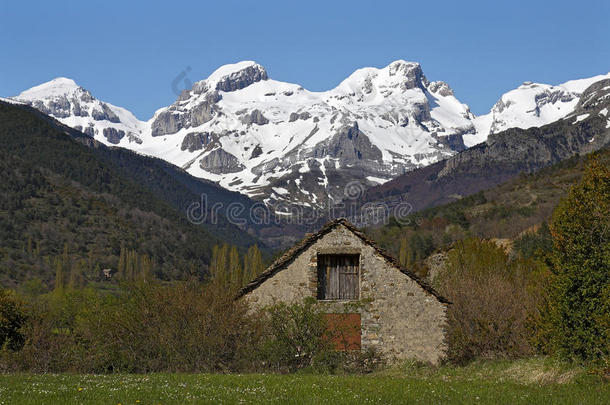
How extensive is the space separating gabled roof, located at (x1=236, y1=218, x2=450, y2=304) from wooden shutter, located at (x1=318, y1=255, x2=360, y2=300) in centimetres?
120

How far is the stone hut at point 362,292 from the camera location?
123ft

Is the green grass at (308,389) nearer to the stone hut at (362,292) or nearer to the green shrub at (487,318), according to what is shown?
the green shrub at (487,318)

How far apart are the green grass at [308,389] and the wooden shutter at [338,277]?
36.5 ft

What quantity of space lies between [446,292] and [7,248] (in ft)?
482

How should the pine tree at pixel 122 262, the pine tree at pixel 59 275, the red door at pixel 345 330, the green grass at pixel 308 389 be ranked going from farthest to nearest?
the pine tree at pixel 122 262 < the pine tree at pixel 59 275 < the red door at pixel 345 330 < the green grass at pixel 308 389

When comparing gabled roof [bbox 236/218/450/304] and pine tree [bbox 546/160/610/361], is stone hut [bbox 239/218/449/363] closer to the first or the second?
gabled roof [bbox 236/218/450/304]

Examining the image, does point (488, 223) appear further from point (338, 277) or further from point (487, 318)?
point (338, 277)

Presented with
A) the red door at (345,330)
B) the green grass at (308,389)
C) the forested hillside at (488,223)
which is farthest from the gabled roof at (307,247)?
the forested hillside at (488,223)

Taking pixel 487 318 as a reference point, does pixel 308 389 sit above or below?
below

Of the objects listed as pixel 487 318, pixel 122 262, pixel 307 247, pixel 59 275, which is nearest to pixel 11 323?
pixel 307 247

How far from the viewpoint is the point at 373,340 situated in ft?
123

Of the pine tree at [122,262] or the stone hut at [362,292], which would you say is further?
the pine tree at [122,262]

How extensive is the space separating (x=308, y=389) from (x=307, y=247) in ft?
54.9

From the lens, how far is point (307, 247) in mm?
38719
